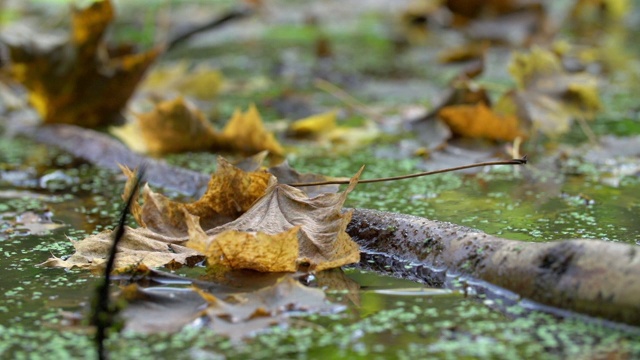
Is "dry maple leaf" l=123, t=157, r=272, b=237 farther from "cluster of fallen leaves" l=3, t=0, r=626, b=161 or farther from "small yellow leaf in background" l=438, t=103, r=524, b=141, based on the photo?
"small yellow leaf in background" l=438, t=103, r=524, b=141

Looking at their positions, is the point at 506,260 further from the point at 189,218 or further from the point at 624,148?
the point at 624,148

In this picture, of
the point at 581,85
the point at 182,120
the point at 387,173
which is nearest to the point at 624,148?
the point at 581,85

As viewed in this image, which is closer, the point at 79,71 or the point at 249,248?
the point at 249,248

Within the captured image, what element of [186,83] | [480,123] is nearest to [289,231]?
[480,123]

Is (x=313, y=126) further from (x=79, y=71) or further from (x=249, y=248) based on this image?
(x=249, y=248)

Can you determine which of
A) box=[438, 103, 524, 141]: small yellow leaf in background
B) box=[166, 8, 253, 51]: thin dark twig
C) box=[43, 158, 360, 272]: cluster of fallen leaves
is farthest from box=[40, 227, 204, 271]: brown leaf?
box=[166, 8, 253, 51]: thin dark twig

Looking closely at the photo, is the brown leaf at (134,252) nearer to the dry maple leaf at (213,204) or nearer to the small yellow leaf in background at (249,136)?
the dry maple leaf at (213,204)
